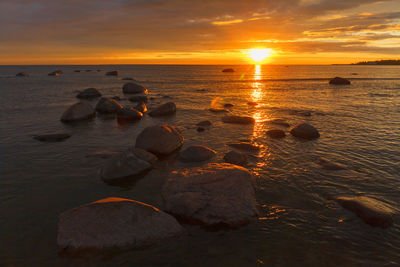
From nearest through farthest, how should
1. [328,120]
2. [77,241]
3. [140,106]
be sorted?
[77,241], [328,120], [140,106]

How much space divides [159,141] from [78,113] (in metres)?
10.7

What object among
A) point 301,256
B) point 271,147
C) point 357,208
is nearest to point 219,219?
point 301,256

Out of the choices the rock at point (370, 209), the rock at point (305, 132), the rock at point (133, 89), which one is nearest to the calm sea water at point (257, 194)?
the rock at point (370, 209)

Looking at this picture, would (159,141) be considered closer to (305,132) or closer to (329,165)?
(329,165)

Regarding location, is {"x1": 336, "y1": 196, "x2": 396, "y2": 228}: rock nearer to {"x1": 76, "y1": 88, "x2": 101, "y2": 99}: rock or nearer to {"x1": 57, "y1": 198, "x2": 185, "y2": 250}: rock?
{"x1": 57, "y1": 198, "x2": 185, "y2": 250}: rock

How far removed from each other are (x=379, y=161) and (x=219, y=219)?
855cm

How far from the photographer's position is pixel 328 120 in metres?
18.3

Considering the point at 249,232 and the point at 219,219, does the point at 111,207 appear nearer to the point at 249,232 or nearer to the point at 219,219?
the point at 219,219

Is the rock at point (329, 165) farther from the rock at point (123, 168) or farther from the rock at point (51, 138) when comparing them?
the rock at point (51, 138)

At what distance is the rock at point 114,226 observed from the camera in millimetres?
5047

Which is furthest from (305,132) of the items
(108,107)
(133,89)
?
(133,89)

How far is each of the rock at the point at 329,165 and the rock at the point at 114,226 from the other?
22.5 feet

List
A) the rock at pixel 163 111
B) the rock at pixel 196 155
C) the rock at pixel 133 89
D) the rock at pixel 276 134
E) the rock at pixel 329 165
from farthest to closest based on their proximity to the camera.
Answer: the rock at pixel 133 89, the rock at pixel 163 111, the rock at pixel 276 134, the rock at pixel 196 155, the rock at pixel 329 165

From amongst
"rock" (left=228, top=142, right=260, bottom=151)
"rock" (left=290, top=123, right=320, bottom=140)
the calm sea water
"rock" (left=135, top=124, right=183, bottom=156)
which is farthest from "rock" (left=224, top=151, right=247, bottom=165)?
"rock" (left=290, top=123, right=320, bottom=140)
